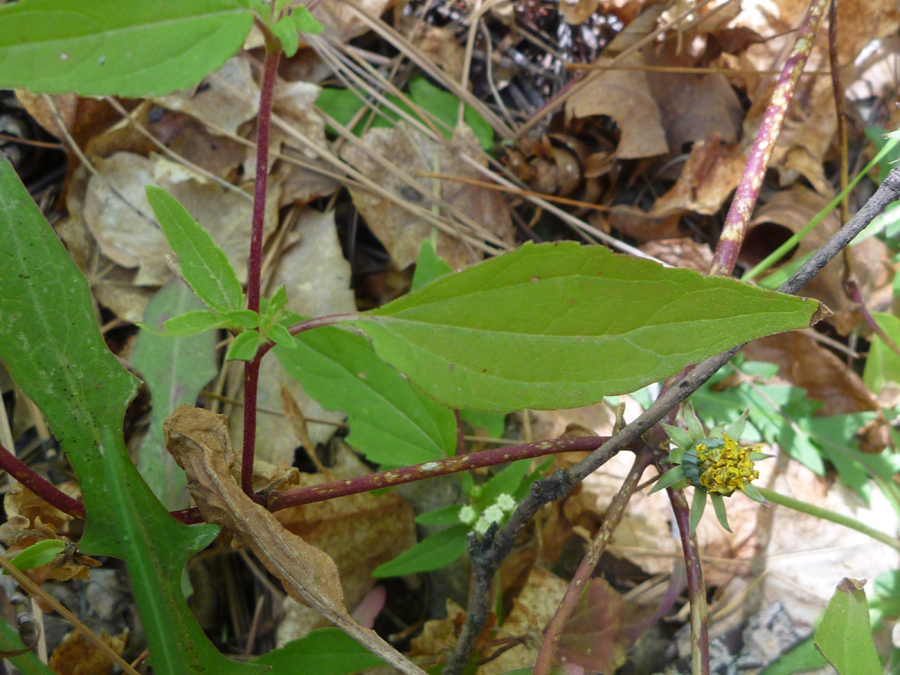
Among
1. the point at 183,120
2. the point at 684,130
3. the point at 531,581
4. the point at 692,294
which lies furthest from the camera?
the point at 684,130

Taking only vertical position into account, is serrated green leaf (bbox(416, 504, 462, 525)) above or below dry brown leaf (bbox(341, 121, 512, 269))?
below

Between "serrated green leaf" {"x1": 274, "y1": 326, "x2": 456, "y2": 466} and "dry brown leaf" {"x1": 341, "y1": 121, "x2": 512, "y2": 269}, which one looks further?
"dry brown leaf" {"x1": 341, "y1": 121, "x2": 512, "y2": 269}

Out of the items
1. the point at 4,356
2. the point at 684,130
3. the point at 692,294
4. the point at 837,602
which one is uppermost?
the point at 684,130

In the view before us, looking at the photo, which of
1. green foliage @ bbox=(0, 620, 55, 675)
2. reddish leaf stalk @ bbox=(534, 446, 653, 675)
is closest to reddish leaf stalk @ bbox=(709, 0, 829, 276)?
reddish leaf stalk @ bbox=(534, 446, 653, 675)

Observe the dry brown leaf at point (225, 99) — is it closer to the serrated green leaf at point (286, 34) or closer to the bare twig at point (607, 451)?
the serrated green leaf at point (286, 34)

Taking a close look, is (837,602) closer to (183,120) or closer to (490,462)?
(490,462)

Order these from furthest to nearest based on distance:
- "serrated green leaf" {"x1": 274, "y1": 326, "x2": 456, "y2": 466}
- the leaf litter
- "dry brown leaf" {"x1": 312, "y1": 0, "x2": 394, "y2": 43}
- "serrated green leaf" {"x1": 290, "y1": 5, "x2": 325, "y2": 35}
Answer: "dry brown leaf" {"x1": 312, "y1": 0, "x2": 394, "y2": 43} < the leaf litter < "serrated green leaf" {"x1": 274, "y1": 326, "x2": 456, "y2": 466} < "serrated green leaf" {"x1": 290, "y1": 5, "x2": 325, "y2": 35}

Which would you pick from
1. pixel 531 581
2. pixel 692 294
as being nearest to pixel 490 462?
pixel 692 294

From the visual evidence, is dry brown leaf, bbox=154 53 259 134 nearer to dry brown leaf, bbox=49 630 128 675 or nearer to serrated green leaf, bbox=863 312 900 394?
dry brown leaf, bbox=49 630 128 675
